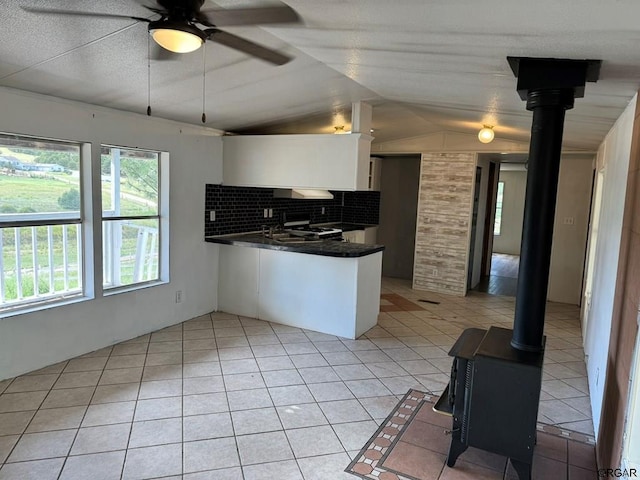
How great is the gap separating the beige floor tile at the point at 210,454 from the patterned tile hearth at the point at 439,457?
650mm

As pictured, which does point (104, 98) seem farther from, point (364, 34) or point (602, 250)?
point (602, 250)

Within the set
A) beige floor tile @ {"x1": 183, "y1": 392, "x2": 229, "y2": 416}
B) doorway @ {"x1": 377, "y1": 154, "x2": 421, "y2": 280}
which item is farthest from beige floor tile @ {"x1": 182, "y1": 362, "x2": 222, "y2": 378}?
doorway @ {"x1": 377, "y1": 154, "x2": 421, "y2": 280}

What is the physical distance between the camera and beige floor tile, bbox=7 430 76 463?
234 centimetres

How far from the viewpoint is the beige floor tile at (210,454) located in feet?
7.57

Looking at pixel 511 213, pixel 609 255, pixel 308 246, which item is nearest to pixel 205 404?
pixel 308 246

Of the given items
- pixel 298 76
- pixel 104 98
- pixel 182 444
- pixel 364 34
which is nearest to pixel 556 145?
pixel 364 34

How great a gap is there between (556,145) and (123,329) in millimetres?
3806

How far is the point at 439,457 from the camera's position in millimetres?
2471

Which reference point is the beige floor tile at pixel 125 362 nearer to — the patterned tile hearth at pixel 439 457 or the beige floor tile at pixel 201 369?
the beige floor tile at pixel 201 369

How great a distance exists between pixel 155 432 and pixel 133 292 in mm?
1856

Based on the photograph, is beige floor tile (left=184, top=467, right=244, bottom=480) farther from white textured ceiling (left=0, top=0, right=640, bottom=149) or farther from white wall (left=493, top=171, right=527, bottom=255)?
white wall (left=493, top=171, right=527, bottom=255)

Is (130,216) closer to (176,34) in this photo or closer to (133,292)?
(133,292)

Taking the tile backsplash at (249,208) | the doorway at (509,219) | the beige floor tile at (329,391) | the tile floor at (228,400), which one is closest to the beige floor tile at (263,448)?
the tile floor at (228,400)

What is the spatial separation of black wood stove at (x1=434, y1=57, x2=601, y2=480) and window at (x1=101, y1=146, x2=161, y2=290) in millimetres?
3227
